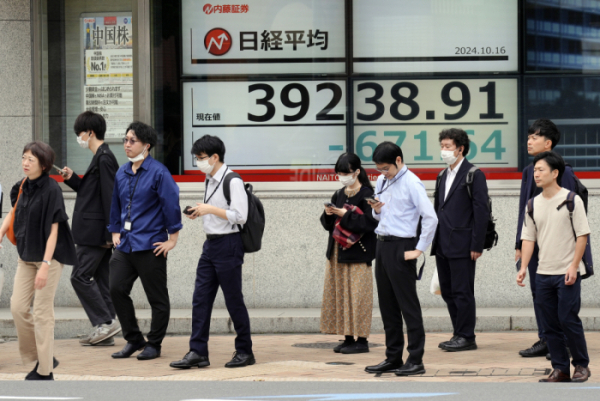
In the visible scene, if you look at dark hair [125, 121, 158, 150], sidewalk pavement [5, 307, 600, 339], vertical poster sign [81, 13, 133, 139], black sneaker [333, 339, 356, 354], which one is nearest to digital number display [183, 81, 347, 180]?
vertical poster sign [81, 13, 133, 139]

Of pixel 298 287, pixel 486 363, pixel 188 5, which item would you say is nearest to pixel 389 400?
pixel 486 363

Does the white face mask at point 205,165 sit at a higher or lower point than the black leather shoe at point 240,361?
higher

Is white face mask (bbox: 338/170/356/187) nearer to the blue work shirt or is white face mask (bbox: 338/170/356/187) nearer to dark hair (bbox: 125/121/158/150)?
the blue work shirt

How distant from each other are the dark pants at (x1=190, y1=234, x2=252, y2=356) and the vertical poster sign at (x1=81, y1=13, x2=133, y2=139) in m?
3.89

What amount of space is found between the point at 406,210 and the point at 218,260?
1.51 m

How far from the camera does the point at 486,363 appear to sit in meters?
6.85

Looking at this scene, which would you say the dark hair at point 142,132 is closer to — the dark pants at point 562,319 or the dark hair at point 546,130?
the dark hair at point 546,130

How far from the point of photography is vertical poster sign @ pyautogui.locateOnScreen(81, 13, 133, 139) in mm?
10180

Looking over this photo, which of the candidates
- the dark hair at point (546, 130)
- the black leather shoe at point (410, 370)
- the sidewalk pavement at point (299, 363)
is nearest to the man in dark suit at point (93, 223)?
the sidewalk pavement at point (299, 363)

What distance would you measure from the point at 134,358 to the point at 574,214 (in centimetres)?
368

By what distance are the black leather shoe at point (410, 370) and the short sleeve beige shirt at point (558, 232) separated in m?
1.11

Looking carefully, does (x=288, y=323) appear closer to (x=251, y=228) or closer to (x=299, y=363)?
(x=299, y=363)

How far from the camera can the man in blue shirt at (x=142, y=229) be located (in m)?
7.00

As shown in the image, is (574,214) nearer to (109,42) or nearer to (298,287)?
(298,287)
